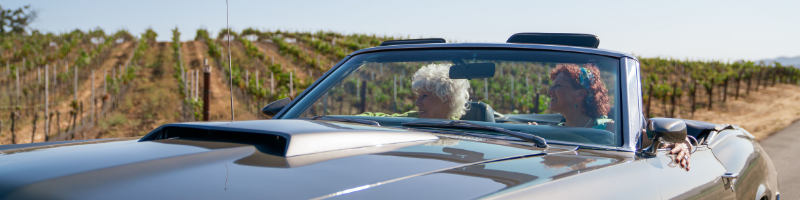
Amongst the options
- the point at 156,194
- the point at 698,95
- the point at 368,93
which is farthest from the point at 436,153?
the point at 698,95

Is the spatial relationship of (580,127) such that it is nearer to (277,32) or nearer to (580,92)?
(580,92)

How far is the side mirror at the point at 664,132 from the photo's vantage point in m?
1.76

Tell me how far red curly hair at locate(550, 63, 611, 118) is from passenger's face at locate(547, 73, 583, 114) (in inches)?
1.3

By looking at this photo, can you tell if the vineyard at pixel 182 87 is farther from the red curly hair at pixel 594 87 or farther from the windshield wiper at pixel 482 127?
the windshield wiper at pixel 482 127

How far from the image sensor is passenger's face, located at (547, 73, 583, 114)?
229cm

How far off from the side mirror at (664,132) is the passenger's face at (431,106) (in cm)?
84

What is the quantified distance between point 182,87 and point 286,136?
814 inches

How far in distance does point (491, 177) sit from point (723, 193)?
1.31 metres

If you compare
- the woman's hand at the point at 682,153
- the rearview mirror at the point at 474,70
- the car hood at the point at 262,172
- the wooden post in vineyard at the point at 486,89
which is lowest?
the woman's hand at the point at 682,153

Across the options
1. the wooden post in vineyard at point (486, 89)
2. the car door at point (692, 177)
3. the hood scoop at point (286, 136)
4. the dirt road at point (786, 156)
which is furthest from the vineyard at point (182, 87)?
the dirt road at point (786, 156)

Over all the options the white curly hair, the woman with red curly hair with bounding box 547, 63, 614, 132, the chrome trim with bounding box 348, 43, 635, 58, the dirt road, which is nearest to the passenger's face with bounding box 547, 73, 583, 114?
the woman with red curly hair with bounding box 547, 63, 614, 132

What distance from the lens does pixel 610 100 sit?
204 cm

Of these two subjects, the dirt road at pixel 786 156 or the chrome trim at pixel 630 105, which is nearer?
the chrome trim at pixel 630 105

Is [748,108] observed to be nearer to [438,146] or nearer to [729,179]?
[729,179]
